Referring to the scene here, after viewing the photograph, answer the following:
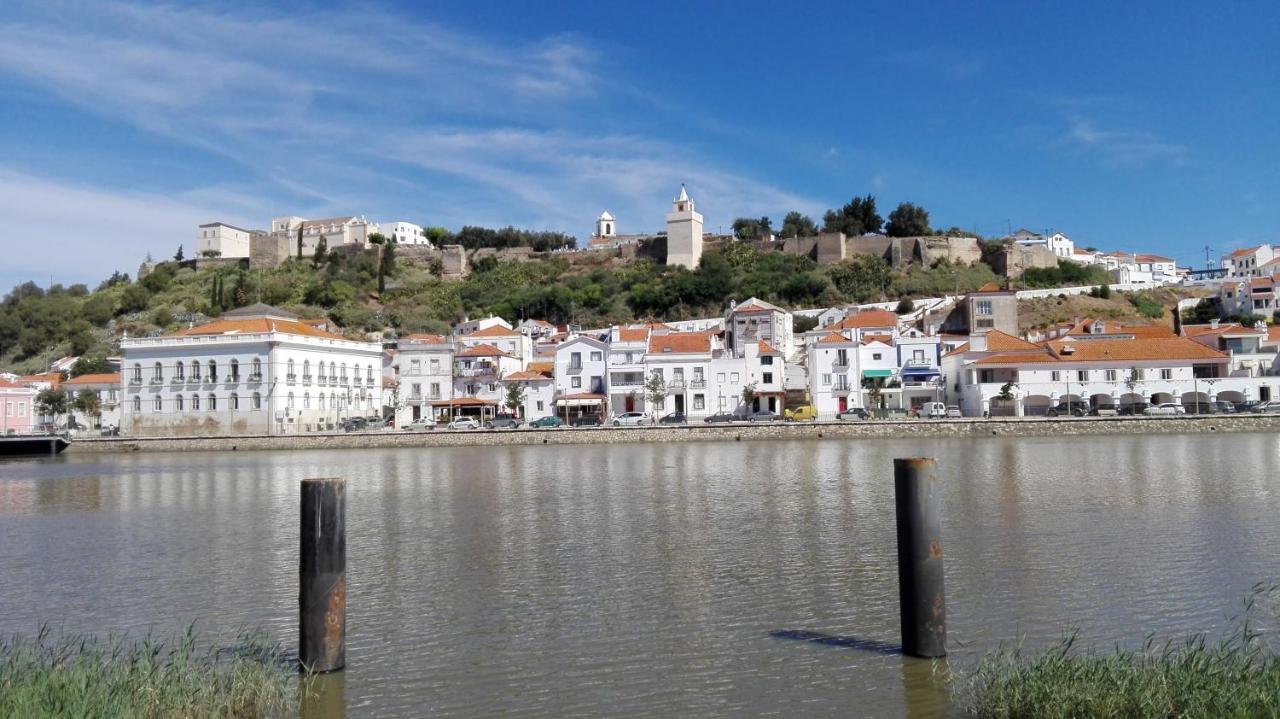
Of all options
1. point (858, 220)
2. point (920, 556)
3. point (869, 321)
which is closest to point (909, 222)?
point (858, 220)

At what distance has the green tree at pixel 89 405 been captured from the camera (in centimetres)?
6275

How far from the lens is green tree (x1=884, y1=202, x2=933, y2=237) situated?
103 metres

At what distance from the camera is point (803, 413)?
185 feet

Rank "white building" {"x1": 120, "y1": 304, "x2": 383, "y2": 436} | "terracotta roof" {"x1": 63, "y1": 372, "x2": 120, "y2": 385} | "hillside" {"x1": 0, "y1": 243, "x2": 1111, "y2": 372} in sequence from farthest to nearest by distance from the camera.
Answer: "hillside" {"x1": 0, "y1": 243, "x2": 1111, "y2": 372}, "terracotta roof" {"x1": 63, "y1": 372, "x2": 120, "y2": 385}, "white building" {"x1": 120, "y1": 304, "x2": 383, "y2": 436}

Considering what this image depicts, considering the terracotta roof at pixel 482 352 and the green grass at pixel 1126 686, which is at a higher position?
the terracotta roof at pixel 482 352

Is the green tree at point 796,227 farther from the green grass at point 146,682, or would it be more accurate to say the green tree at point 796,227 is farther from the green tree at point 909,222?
the green grass at point 146,682

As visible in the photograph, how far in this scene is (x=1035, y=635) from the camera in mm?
10906

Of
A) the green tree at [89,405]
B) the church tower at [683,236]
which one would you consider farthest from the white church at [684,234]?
the green tree at [89,405]

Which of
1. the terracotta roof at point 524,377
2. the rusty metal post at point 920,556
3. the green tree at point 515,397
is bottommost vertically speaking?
the rusty metal post at point 920,556

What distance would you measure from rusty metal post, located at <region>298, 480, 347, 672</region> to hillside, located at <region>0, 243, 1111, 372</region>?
7248 centimetres

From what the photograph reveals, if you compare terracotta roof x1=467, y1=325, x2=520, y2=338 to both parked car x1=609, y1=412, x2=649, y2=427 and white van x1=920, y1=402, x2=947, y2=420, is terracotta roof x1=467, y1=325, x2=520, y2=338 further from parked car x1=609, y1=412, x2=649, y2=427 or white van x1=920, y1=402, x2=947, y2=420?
white van x1=920, y1=402, x2=947, y2=420

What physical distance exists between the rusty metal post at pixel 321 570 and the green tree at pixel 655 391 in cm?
4650

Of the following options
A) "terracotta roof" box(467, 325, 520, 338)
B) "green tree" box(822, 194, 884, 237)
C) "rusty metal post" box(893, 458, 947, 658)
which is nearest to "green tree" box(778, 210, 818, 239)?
"green tree" box(822, 194, 884, 237)

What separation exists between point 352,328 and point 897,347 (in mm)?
46547
